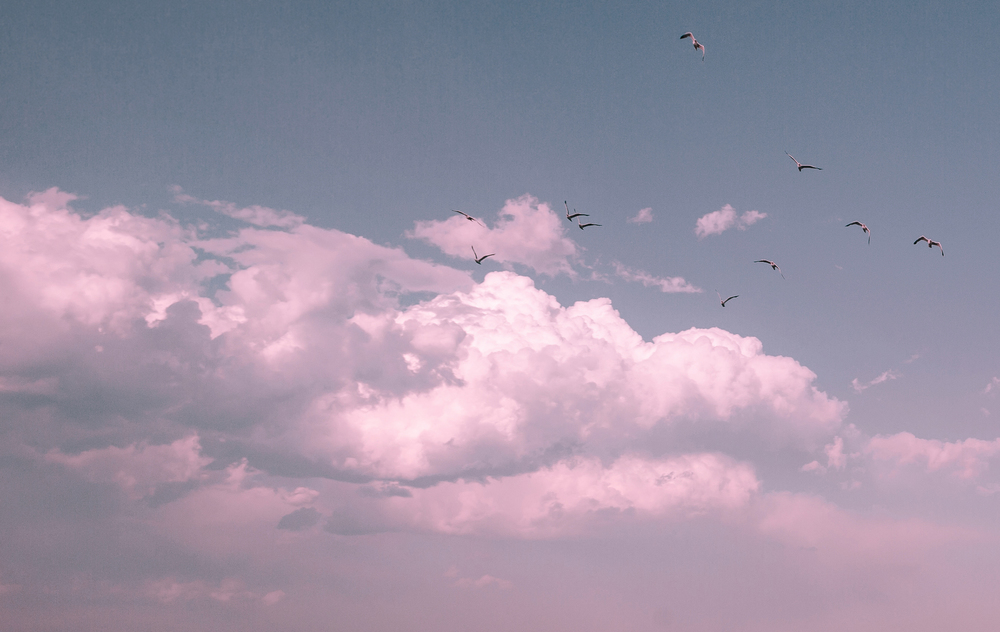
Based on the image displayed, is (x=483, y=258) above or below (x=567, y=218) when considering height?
below

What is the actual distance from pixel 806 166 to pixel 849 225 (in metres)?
9.35

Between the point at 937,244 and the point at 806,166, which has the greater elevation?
the point at 806,166

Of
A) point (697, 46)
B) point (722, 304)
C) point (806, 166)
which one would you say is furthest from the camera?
point (722, 304)

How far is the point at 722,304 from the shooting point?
340 feet

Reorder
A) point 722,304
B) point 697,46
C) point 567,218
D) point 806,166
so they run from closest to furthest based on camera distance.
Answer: point 697,46, point 806,166, point 567,218, point 722,304

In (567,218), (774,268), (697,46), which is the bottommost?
(774,268)

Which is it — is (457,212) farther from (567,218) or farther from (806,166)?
(806,166)

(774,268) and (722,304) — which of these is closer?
(774,268)

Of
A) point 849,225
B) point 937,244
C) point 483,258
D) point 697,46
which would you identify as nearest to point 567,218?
point 483,258

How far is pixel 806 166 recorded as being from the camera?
286ft

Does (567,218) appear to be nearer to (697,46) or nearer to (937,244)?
(697,46)

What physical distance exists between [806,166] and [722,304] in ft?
77.7

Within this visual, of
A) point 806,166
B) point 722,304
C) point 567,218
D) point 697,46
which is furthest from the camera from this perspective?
point 722,304

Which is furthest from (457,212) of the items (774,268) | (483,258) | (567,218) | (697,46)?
(774,268)
